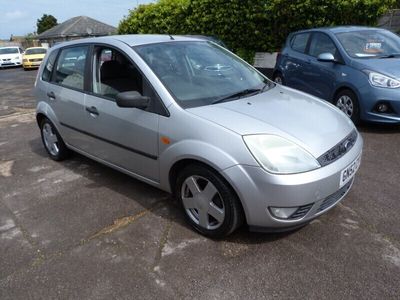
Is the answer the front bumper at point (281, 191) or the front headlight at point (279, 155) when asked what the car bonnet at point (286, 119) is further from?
the front bumper at point (281, 191)

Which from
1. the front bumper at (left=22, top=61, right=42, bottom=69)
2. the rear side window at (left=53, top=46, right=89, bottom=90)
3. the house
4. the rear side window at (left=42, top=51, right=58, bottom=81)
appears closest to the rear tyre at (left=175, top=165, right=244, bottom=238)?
the rear side window at (left=53, top=46, right=89, bottom=90)

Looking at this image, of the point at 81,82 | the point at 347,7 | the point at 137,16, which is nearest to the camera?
the point at 81,82

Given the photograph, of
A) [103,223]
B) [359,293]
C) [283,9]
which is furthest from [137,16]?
[359,293]

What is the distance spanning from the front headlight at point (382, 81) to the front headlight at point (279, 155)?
3.27 metres

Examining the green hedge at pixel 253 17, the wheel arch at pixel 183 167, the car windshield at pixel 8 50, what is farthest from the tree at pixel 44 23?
the wheel arch at pixel 183 167

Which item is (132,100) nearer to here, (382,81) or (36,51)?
(382,81)

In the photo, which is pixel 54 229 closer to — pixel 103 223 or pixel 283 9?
pixel 103 223

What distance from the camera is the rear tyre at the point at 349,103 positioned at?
5629 millimetres

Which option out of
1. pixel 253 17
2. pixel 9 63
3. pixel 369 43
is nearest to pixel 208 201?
pixel 369 43

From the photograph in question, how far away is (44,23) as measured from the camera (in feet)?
237

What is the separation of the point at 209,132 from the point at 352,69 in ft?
12.3

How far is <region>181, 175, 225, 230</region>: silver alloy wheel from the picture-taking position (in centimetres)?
297

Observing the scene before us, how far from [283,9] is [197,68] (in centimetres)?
742

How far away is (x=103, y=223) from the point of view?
351 cm
